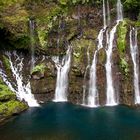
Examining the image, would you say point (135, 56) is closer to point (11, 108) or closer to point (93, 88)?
point (93, 88)

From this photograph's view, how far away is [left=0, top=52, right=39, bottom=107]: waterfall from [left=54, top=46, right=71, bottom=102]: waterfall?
2.04 meters

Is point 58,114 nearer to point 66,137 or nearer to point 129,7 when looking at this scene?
point 66,137

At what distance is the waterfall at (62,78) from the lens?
2970 centimetres

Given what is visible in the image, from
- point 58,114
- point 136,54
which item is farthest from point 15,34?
point 136,54

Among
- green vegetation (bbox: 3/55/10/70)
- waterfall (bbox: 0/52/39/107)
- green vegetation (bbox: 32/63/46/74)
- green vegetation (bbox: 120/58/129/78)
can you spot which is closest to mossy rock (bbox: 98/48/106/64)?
green vegetation (bbox: 120/58/129/78)

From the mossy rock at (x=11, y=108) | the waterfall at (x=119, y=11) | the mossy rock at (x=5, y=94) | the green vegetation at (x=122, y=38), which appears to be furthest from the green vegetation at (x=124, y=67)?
the mossy rock at (x=5, y=94)

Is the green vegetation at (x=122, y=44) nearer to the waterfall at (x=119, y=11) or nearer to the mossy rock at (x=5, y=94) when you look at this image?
the waterfall at (x=119, y=11)

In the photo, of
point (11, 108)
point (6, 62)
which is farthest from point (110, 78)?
point (6, 62)

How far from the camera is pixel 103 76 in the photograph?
29328mm

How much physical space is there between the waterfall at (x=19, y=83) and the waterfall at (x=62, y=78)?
2.04 metres

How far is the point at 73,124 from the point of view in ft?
77.6

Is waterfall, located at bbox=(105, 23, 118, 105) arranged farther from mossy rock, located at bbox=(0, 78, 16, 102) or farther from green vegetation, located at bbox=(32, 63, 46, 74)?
mossy rock, located at bbox=(0, 78, 16, 102)

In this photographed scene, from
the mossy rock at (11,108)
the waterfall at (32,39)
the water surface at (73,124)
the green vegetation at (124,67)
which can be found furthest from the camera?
the waterfall at (32,39)

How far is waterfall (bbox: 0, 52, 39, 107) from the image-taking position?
94.7 ft
